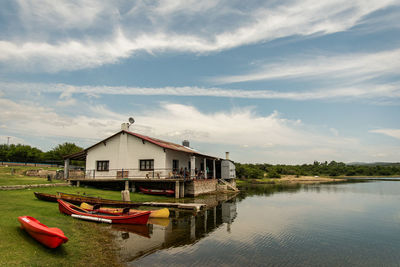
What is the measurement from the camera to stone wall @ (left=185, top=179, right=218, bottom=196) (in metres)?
29.6

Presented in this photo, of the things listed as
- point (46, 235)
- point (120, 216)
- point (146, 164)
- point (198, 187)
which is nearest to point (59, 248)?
point (46, 235)

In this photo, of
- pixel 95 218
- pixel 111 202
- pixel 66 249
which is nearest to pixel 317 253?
pixel 66 249

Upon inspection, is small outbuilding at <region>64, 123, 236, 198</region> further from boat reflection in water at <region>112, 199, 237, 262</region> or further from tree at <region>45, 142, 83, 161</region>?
tree at <region>45, 142, 83, 161</region>

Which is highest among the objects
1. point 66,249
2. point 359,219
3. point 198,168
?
point 198,168

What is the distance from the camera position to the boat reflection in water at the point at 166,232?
1129cm

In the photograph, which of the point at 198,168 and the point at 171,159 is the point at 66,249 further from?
the point at 198,168

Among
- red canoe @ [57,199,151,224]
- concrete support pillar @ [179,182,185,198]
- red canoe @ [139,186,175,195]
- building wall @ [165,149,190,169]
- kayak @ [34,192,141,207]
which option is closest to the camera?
red canoe @ [57,199,151,224]

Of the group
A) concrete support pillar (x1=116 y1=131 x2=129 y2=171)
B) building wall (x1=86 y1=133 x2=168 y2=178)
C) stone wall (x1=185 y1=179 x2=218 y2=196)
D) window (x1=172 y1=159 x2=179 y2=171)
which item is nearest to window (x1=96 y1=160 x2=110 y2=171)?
building wall (x1=86 y1=133 x2=168 y2=178)

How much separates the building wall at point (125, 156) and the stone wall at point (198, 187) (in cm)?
331

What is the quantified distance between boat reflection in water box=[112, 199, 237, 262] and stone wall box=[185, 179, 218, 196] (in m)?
9.49

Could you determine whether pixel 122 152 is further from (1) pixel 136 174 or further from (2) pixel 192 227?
(2) pixel 192 227

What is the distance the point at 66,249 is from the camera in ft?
31.9

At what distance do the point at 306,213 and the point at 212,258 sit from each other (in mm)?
15454

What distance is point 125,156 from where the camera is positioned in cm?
3053
